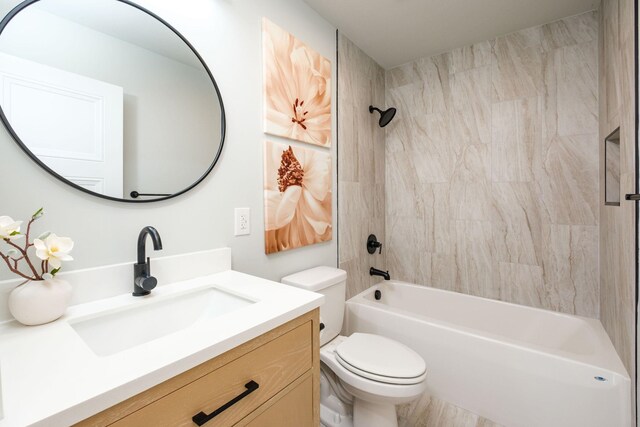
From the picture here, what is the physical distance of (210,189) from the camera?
125 cm

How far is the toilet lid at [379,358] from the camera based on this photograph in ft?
4.06

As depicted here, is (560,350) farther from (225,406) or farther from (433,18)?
(433,18)

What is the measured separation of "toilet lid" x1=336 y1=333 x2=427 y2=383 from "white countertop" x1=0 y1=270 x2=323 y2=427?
61 centimetres

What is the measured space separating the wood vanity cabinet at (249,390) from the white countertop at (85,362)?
0.10 feet

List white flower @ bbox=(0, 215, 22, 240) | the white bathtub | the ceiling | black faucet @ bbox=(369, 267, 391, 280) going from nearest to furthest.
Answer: white flower @ bbox=(0, 215, 22, 240) → the white bathtub → the ceiling → black faucet @ bbox=(369, 267, 391, 280)

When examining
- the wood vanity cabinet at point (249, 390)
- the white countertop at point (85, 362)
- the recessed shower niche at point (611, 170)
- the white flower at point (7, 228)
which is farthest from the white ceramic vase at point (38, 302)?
the recessed shower niche at point (611, 170)

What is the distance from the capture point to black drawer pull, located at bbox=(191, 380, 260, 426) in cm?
61

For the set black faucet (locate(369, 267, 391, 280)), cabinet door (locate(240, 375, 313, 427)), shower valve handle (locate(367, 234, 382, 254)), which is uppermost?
shower valve handle (locate(367, 234, 382, 254))

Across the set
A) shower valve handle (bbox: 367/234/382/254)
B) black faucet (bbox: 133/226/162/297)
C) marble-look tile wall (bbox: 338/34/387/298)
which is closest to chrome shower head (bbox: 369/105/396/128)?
marble-look tile wall (bbox: 338/34/387/298)

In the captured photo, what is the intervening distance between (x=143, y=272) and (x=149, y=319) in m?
0.16

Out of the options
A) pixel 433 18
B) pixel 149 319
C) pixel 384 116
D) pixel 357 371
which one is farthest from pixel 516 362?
pixel 433 18

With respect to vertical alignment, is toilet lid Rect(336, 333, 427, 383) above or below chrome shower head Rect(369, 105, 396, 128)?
below

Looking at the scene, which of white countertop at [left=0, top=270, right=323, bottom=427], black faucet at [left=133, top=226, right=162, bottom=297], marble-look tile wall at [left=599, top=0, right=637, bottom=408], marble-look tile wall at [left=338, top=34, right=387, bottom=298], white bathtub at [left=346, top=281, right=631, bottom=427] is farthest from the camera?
marble-look tile wall at [left=338, top=34, right=387, bottom=298]

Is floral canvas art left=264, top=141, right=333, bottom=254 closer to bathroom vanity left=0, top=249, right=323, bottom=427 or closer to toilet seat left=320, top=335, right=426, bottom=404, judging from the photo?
bathroom vanity left=0, top=249, right=323, bottom=427
